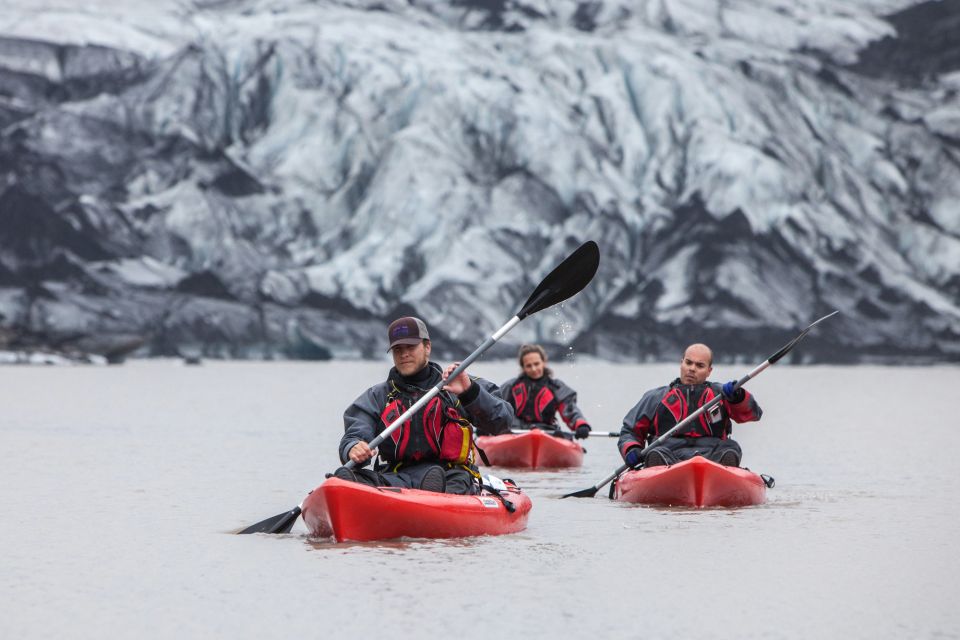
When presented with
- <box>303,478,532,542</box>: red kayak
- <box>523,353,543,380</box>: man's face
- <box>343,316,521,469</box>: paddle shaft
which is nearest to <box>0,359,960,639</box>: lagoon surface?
<box>303,478,532,542</box>: red kayak

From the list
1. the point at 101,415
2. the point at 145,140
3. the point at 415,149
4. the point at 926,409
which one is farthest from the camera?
the point at 145,140

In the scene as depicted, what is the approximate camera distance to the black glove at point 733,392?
9664mm

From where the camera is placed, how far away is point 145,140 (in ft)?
239

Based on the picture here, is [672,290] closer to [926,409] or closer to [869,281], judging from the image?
[869,281]

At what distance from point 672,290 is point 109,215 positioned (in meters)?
28.6

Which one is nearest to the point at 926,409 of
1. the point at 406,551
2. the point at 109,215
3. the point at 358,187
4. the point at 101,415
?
the point at 101,415

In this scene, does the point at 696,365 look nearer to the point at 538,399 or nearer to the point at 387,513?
the point at 387,513

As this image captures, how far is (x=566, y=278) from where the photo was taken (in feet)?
29.4

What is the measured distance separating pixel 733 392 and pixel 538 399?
566 cm

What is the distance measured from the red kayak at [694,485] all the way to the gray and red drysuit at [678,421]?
0.23 m

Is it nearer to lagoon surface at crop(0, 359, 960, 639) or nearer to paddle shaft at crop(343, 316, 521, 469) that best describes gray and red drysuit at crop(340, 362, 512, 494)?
paddle shaft at crop(343, 316, 521, 469)

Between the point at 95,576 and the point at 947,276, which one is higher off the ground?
the point at 947,276

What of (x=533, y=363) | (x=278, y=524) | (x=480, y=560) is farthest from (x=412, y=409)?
(x=533, y=363)

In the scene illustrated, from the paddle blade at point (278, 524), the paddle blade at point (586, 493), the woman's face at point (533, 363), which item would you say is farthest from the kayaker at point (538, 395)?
the paddle blade at point (278, 524)
